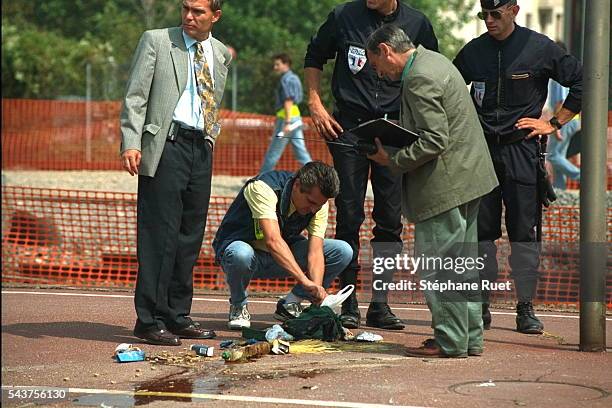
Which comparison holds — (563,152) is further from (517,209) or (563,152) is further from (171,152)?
(171,152)

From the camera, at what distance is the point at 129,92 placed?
27.6ft

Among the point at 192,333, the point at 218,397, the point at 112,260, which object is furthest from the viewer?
the point at 112,260

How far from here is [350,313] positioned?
929 centimetres

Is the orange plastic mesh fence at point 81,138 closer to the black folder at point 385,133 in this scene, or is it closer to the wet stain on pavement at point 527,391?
the black folder at point 385,133

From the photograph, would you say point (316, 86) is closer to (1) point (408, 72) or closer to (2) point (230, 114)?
(1) point (408, 72)

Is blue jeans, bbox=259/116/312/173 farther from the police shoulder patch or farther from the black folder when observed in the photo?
the black folder

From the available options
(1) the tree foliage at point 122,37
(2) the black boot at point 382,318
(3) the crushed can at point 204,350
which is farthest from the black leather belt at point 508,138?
(1) the tree foliage at point 122,37

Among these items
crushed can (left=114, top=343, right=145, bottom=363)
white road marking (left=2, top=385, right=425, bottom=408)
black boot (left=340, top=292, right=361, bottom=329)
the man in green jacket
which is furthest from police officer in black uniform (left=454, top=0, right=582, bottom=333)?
white road marking (left=2, top=385, right=425, bottom=408)

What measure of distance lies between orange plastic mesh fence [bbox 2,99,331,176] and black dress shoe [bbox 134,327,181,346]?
1632cm

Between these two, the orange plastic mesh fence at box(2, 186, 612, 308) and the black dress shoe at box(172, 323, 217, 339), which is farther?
the orange plastic mesh fence at box(2, 186, 612, 308)

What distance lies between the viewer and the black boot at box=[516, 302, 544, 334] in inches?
362

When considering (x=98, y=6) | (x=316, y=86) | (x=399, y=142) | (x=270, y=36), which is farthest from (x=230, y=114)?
(x=98, y=6)

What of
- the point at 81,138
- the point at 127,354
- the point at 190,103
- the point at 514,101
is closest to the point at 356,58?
the point at 514,101

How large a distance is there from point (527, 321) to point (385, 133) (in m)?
1.98
